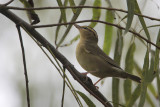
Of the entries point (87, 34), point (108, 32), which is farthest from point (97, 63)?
point (87, 34)

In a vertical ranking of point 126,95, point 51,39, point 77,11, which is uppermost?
point 51,39

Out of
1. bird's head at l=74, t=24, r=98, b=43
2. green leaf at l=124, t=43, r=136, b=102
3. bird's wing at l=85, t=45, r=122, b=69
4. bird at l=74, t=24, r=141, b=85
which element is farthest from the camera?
bird's head at l=74, t=24, r=98, b=43

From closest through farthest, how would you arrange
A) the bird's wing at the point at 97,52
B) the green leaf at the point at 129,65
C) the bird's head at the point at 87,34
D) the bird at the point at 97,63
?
the green leaf at the point at 129,65 < the bird at the point at 97,63 < the bird's wing at the point at 97,52 < the bird's head at the point at 87,34

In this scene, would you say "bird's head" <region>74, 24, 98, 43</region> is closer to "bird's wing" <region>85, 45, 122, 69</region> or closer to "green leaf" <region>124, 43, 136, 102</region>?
"bird's wing" <region>85, 45, 122, 69</region>

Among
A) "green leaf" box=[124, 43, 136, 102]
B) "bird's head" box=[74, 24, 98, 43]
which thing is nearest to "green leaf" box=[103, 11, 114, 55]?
"green leaf" box=[124, 43, 136, 102]

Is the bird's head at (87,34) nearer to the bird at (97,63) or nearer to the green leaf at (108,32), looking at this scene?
the bird at (97,63)

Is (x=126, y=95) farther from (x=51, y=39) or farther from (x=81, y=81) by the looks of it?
(x=51, y=39)

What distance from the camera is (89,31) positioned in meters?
4.71

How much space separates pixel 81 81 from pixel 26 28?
648 millimetres

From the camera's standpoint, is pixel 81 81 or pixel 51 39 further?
pixel 51 39

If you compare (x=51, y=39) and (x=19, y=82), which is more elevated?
(x=51, y=39)

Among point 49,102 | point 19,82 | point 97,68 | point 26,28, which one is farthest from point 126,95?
point 19,82

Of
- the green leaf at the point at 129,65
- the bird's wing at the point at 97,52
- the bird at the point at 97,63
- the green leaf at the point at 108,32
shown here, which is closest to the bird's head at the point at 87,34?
the bird's wing at the point at 97,52

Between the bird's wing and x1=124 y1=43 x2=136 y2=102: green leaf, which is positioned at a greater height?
the bird's wing
